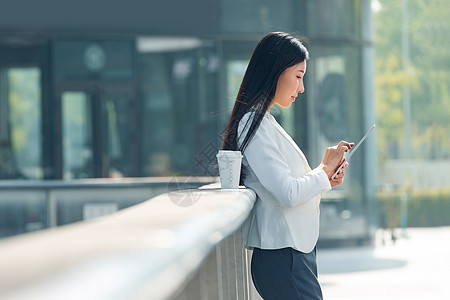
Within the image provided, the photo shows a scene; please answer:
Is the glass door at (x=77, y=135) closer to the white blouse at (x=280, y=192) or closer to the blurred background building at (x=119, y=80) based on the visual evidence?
the blurred background building at (x=119, y=80)

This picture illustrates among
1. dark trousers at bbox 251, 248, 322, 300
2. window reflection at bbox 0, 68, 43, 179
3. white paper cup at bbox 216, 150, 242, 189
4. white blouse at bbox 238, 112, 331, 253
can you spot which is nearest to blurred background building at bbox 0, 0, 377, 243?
window reflection at bbox 0, 68, 43, 179

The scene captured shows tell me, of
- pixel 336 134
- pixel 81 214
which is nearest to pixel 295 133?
pixel 336 134

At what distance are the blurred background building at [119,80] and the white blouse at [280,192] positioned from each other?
12807 mm

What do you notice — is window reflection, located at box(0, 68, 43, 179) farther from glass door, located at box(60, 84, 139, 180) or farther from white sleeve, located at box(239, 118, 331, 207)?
white sleeve, located at box(239, 118, 331, 207)

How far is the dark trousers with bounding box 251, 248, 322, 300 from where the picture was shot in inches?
126

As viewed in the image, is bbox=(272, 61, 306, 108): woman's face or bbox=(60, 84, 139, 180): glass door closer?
bbox=(272, 61, 306, 108): woman's face

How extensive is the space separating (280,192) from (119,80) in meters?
13.6

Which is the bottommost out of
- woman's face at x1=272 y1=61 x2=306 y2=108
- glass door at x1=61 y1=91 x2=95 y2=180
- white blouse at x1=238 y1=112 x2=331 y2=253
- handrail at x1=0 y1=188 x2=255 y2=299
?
glass door at x1=61 y1=91 x2=95 y2=180

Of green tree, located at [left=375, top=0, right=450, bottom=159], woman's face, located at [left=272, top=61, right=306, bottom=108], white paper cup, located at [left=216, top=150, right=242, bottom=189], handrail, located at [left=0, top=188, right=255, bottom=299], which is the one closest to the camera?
handrail, located at [left=0, top=188, right=255, bottom=299]

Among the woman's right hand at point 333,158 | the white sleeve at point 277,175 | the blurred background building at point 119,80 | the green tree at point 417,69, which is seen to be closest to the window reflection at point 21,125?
the blurred background building at point 119,80

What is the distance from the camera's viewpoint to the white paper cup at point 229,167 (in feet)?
11.0

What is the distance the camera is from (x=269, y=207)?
3.30 m

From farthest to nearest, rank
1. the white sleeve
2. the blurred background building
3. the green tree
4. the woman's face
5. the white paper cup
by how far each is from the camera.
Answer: the green tree, the blurred background building, the woman's face, the white paper cup, the white sleeve

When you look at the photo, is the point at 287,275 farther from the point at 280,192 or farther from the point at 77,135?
the point at 77,135
